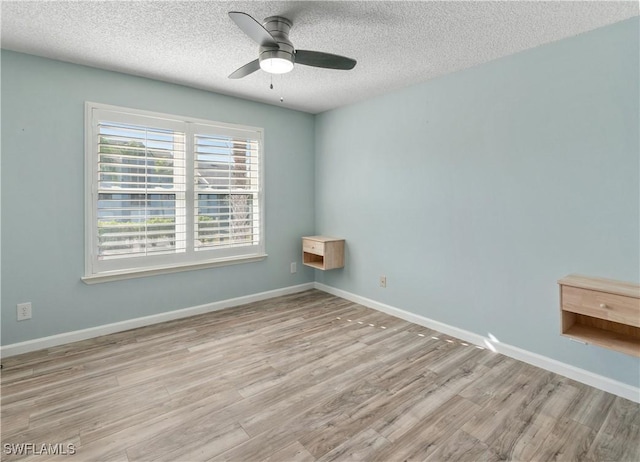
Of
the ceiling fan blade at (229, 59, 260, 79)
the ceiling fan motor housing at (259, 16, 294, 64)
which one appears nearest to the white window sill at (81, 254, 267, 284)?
the ceiling fan blade at (229, 59, 260, 79)

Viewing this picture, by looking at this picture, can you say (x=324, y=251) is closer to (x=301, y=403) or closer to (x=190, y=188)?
(x=190, y=188)

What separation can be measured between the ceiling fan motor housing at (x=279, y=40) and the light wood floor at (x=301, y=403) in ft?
7.45

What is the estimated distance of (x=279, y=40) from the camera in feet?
6.90

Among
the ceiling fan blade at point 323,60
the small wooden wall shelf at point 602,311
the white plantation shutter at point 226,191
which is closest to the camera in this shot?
the small wooden wall shelf at point 602,311

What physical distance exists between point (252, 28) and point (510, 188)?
232 cm

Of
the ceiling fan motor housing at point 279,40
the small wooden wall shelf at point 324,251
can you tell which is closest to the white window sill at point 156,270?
the small wooden wall shelf at point 324,251

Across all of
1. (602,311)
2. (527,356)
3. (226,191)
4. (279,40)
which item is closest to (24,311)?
(226,191)

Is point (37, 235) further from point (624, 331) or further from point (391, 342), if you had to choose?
point (624, 331)

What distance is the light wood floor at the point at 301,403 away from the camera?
175cm

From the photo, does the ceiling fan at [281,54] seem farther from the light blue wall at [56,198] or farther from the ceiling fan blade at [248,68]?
the light blue wall at [56,198]

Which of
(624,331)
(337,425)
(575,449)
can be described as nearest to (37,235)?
(337,425)

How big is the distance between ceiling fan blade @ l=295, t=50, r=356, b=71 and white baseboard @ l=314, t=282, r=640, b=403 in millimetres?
2555

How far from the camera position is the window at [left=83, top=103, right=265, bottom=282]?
3074 mm

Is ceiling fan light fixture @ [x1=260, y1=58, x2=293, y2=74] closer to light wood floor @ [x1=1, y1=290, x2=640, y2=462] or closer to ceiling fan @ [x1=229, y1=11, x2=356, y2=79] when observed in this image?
ceiling fan @ [x1=229, y1=11, x2=356, y2=79]
